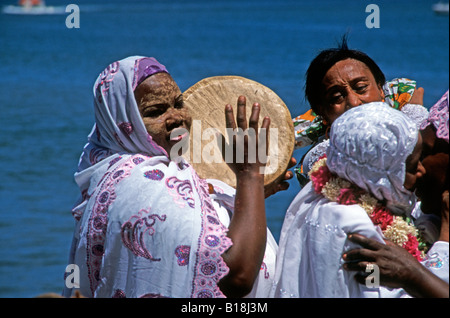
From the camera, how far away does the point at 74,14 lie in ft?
12.9

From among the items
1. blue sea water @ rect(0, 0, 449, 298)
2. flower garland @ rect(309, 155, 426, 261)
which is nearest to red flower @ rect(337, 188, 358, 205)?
flower garland @ rect(309, 155, 426, 261)

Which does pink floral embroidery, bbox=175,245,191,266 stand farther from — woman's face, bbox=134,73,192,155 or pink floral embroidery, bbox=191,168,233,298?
woman's face, bbox=134,73,192,155

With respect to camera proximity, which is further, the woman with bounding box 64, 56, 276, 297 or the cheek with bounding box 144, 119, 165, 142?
the cheek with bounding box 144, 119, 165, 142

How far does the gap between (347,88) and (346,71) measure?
119mm

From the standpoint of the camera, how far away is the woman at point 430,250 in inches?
110

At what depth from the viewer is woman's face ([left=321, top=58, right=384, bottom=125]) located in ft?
12.5

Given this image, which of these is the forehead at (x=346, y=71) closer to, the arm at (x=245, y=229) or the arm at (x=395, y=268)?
the arm at (x=245, y=229)

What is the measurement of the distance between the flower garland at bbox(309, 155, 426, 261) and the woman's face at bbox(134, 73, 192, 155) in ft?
2.75

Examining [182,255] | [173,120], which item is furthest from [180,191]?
[173,120]

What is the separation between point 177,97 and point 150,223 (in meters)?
0.73

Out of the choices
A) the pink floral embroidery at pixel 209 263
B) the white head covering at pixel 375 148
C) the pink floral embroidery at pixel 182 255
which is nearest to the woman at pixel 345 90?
the white head covering at pixel 375 148

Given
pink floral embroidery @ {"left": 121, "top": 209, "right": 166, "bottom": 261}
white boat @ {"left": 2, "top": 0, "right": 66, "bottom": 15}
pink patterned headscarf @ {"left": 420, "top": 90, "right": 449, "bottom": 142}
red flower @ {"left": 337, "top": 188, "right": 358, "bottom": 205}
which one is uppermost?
white boat @ {"left": 2, "top": 0, "right": 66, "bottom": 15}

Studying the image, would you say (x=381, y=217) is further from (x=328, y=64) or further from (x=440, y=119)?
(x=328, y=64)

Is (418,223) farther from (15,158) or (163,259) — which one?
(15,158)
